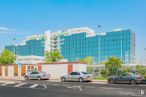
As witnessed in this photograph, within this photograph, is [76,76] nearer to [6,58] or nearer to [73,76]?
[73,76]

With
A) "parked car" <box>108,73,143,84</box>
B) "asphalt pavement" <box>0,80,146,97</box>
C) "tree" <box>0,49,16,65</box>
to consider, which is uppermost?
"tree" <box>0,49,16,65</box>

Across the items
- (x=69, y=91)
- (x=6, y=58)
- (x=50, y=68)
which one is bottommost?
(x=69, y=91)

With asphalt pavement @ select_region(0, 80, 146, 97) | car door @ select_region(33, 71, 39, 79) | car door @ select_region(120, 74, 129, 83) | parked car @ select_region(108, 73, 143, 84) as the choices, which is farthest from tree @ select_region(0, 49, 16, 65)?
asphalt pavement @ select_region(0, 80, 146, 97)

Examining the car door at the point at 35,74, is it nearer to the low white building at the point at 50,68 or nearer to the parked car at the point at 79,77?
the low white building at the point at 50,68

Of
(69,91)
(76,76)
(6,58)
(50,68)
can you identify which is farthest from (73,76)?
(6,58)

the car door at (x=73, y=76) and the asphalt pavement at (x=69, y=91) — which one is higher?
the car door at (x=73, y=76)

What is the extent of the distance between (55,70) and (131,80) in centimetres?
2176

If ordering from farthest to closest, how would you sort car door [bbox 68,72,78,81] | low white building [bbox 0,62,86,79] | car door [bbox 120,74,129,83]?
low white building [bbox 0,62,86,79], car door [bbox 68,72,78,81], car door [bbox 120,74,129,83]

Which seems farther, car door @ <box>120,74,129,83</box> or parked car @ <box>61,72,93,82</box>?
parked car @ <box>61,72,93,82</box>

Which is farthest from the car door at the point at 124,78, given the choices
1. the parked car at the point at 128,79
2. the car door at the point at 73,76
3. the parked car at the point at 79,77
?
the car door at the point at 73,76

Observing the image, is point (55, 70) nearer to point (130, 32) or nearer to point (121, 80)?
point (121, 80)

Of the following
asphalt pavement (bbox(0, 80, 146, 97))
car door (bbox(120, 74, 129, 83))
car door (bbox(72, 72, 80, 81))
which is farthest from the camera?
car door (bbox(72, 72, 80, 81))

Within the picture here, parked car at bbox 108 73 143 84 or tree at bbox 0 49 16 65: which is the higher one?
tree at bbox 0 49 16 65

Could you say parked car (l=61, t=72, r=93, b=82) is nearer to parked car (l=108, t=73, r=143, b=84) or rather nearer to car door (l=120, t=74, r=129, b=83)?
parked car (l=108, t=73, r=143, b=84)
